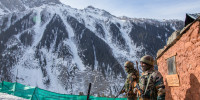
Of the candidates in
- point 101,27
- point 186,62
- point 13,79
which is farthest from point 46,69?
point 186,62

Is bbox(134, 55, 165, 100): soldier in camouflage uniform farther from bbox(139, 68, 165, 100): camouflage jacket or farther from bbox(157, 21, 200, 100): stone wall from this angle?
bbox(157, 21, 200, 100): stone wall

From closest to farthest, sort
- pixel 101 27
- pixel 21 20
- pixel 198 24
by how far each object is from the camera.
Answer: pixel 198 24 < pixel 21 20 < pixel 101 27

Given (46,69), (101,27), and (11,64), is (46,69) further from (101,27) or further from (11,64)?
(101,27)

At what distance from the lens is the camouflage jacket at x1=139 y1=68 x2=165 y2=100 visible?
3.35 m

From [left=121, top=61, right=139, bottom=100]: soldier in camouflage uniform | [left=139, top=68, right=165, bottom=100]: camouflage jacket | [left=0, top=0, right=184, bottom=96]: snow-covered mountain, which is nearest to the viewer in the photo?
[left=139, top=68, right=165, bottom=100]: camouflage jacket

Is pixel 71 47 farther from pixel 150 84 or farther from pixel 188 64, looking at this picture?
pixel 150 84

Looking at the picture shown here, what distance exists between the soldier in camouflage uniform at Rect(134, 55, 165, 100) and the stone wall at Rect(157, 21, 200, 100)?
121 centimetres

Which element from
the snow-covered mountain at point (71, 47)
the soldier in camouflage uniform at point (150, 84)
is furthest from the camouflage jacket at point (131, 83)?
the snow-covered mountain at point (71, 47)

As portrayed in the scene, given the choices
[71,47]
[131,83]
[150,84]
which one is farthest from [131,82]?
[71,47]

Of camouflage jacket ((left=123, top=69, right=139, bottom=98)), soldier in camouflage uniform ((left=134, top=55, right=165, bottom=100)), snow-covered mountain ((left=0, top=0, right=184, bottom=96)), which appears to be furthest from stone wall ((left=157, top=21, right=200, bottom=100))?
snow-covered mountain ((left=0, top=0, right=184, bottom=96))

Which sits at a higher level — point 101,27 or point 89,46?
point 101,27

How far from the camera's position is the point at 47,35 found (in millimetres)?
69125

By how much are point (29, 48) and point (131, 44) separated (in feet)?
147

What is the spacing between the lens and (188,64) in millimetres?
4543
